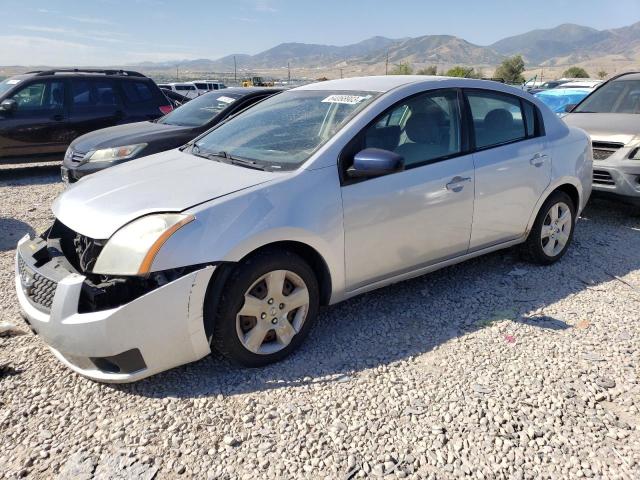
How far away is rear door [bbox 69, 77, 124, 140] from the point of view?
8.95 m

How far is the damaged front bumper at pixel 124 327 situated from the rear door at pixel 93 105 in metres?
7.12

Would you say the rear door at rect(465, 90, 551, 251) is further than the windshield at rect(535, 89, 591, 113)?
No

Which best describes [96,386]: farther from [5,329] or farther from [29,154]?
[29,154]

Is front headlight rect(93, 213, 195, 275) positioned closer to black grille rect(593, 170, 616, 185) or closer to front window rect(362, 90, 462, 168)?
front window rect(362, 90, 462, 168)

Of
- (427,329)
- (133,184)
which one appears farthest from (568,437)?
(133,184)

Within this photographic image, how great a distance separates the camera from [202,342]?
272 cm

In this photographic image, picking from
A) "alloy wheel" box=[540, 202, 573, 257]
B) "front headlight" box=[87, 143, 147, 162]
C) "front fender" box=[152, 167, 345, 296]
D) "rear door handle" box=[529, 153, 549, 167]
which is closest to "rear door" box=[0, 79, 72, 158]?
"front headlight" box=[87, 143, 147, 162]

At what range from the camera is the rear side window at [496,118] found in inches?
154

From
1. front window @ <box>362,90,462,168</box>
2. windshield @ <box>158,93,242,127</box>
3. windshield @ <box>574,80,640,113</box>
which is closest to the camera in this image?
front window @ <box>362,90,462,168</box>

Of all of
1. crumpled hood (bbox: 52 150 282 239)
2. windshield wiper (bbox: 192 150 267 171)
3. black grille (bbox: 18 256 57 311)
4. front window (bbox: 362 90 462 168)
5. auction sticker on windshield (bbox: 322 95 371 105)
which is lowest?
black grille (bbox: 18 256 57 311)

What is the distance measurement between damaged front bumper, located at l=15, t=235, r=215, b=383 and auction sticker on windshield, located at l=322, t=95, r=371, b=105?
1.64 metres

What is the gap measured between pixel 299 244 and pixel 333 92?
4.55ft

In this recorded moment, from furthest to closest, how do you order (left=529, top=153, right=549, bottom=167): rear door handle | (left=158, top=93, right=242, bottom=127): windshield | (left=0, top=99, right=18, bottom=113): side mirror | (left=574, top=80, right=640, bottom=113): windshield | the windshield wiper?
(left=0, top=99, right=18, bottom=113): side mirror → (left=158, top=93, right=242, bottom=127): windshield → (left=574, top=80, right=640, bottom=113): windshield → (left=529, top=153, right=549, bottom=167): rear door handle → the windshield wiper

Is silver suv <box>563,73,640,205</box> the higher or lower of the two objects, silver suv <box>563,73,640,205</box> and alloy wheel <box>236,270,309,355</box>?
the higher
